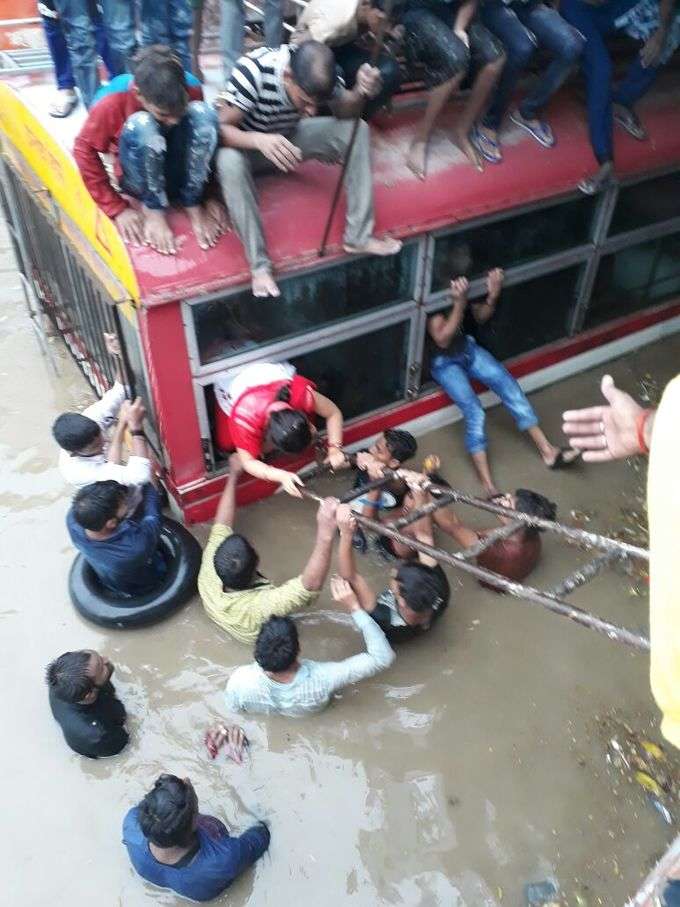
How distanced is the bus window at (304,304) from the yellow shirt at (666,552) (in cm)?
270

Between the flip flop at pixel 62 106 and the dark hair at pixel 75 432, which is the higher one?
the flip flop at pixel 62 106

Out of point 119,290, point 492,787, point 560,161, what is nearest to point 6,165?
point 119,290

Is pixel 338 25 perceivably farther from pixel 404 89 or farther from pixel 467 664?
pixel 467 664

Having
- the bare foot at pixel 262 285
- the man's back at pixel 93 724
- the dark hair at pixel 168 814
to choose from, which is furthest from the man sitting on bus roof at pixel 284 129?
the dark hair at pixel 168 814

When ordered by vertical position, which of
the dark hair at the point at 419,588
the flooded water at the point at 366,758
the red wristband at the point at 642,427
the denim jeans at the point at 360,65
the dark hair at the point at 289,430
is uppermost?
the denim jeans at the point at 360,65

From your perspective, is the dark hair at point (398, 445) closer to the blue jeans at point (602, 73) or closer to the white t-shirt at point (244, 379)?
the white t-shirt at point (244, 379)

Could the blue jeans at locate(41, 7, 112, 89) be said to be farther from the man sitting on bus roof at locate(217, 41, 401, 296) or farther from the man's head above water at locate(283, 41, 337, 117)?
the man's head above water at locate(283, 41, 337, 117)

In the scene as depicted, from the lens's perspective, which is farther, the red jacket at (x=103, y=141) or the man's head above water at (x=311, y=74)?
the red jacket at (x=103, y=141)

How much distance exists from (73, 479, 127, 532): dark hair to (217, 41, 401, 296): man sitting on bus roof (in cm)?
117

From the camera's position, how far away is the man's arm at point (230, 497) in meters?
3.98

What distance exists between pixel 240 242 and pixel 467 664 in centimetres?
240

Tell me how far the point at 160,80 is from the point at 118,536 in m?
1.98

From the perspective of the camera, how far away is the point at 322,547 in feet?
10.7

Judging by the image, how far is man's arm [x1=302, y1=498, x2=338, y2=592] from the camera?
3.18 m
